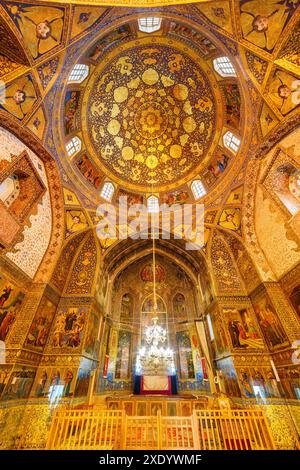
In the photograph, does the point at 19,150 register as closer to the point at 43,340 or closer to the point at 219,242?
the point at 43,340

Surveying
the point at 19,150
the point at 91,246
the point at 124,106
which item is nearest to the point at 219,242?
the point at 91,246

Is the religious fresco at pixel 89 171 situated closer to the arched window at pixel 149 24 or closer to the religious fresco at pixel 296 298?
the arched window at pixel 149 24

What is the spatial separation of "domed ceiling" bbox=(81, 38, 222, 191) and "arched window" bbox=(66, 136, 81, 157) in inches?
23.7

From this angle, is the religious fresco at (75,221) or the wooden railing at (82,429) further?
the religious fresco at (75,221)

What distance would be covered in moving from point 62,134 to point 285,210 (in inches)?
429

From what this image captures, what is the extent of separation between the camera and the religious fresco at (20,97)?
675 cm

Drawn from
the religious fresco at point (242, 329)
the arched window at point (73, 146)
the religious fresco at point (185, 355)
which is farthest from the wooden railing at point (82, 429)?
the arched window at point (73, 146)

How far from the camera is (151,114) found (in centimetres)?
1231

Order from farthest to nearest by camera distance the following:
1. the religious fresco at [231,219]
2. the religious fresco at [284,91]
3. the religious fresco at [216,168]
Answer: the religious fresco at [231,219]
the religious fresco at [216,168]
the religious fresco at [284,91]

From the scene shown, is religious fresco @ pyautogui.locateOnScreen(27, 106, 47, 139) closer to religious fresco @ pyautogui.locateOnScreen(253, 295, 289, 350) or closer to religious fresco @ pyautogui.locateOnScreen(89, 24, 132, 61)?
religious fresco @ pyautogui.locateOnScreen(89, 24, 132, 61)

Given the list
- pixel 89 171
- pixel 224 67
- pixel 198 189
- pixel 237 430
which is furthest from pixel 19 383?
pixel 224 67

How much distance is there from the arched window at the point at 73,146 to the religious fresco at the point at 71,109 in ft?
1.64

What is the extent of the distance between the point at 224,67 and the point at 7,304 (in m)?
13.8

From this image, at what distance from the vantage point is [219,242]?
11984 mm
